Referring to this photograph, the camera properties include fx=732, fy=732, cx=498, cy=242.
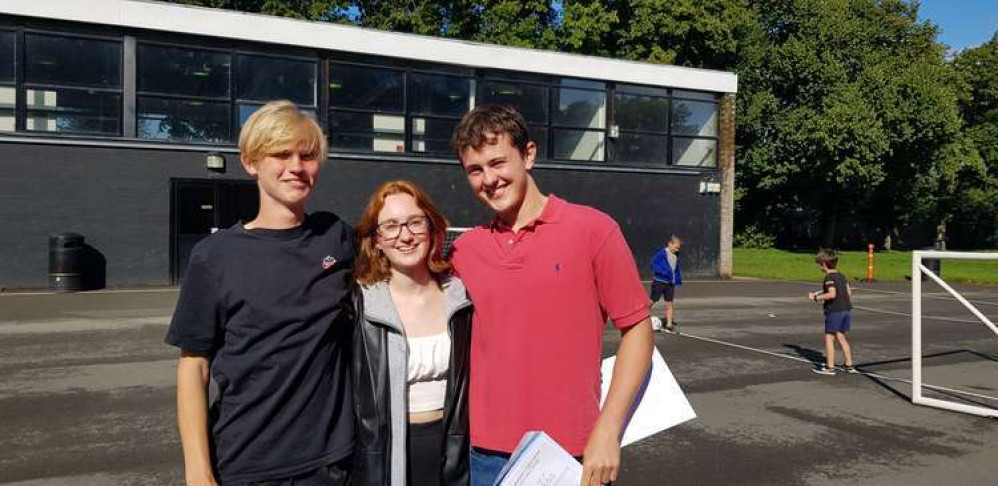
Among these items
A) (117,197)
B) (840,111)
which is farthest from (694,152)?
(117,197)

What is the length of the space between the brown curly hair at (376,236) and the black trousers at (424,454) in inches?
19.9

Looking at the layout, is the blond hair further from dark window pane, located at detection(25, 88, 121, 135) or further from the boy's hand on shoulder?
dark window pane, located at detection(25, 88, 121, 135)

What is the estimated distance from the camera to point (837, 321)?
8930 millimetres

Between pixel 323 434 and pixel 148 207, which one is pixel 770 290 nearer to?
pixel 148 207

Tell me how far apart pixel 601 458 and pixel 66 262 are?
1614cm

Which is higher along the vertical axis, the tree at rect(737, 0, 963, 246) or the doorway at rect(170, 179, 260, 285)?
the tree at rect(737, 0, 963, 246)

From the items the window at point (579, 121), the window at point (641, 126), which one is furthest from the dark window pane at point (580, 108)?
the window at point (641, 126)

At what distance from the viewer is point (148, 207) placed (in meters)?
16.8

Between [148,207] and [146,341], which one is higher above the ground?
[148,207]

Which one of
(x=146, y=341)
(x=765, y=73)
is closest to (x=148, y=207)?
(x=146, y=341)

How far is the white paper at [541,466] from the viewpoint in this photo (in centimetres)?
209

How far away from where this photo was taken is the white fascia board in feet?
52.6

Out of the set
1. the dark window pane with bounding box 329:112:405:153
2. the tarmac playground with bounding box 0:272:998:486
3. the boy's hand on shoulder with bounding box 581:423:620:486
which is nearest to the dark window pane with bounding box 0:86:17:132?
the tarmac playground with bounding box 0:272:998:486

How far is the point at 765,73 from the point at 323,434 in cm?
4182
